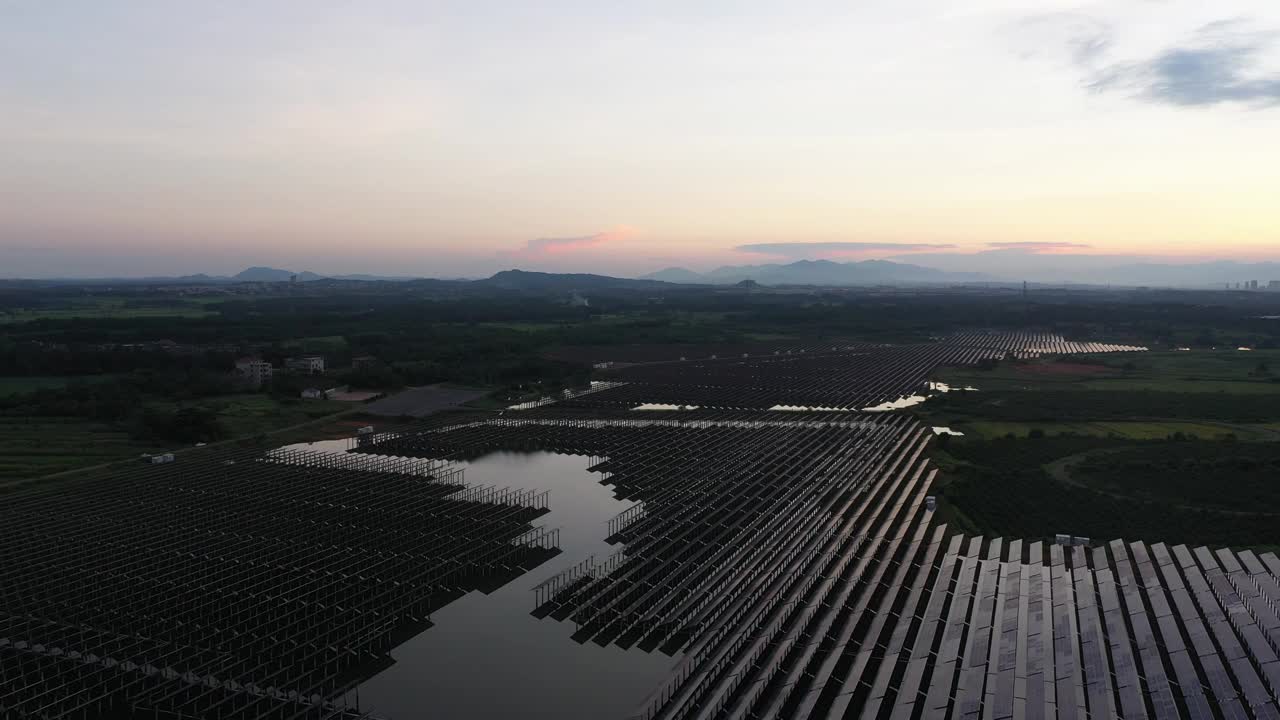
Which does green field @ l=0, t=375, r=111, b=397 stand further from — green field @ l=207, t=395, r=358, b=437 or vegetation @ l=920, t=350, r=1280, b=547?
vegetation @ l=920, t=350, r=1280, b=547

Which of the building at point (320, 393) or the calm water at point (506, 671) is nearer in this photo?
the calm water at point (506, 671)

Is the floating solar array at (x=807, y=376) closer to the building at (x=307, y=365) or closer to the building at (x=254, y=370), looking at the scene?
the building at (x=307, y=365)

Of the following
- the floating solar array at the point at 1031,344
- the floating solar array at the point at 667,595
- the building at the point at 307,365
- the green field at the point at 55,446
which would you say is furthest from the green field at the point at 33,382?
the floating solar array at the point at 1031,344

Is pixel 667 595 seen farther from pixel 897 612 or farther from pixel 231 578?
pixel 231 578

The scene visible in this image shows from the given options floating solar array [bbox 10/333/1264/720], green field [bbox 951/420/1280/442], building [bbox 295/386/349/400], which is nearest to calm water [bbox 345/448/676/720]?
floating solar array [bbox 10/333/1264/720]

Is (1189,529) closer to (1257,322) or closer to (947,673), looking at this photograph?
(947,673)

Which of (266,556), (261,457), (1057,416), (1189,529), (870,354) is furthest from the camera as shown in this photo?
(870,354)

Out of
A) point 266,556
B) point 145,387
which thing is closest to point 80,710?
point 266,556
